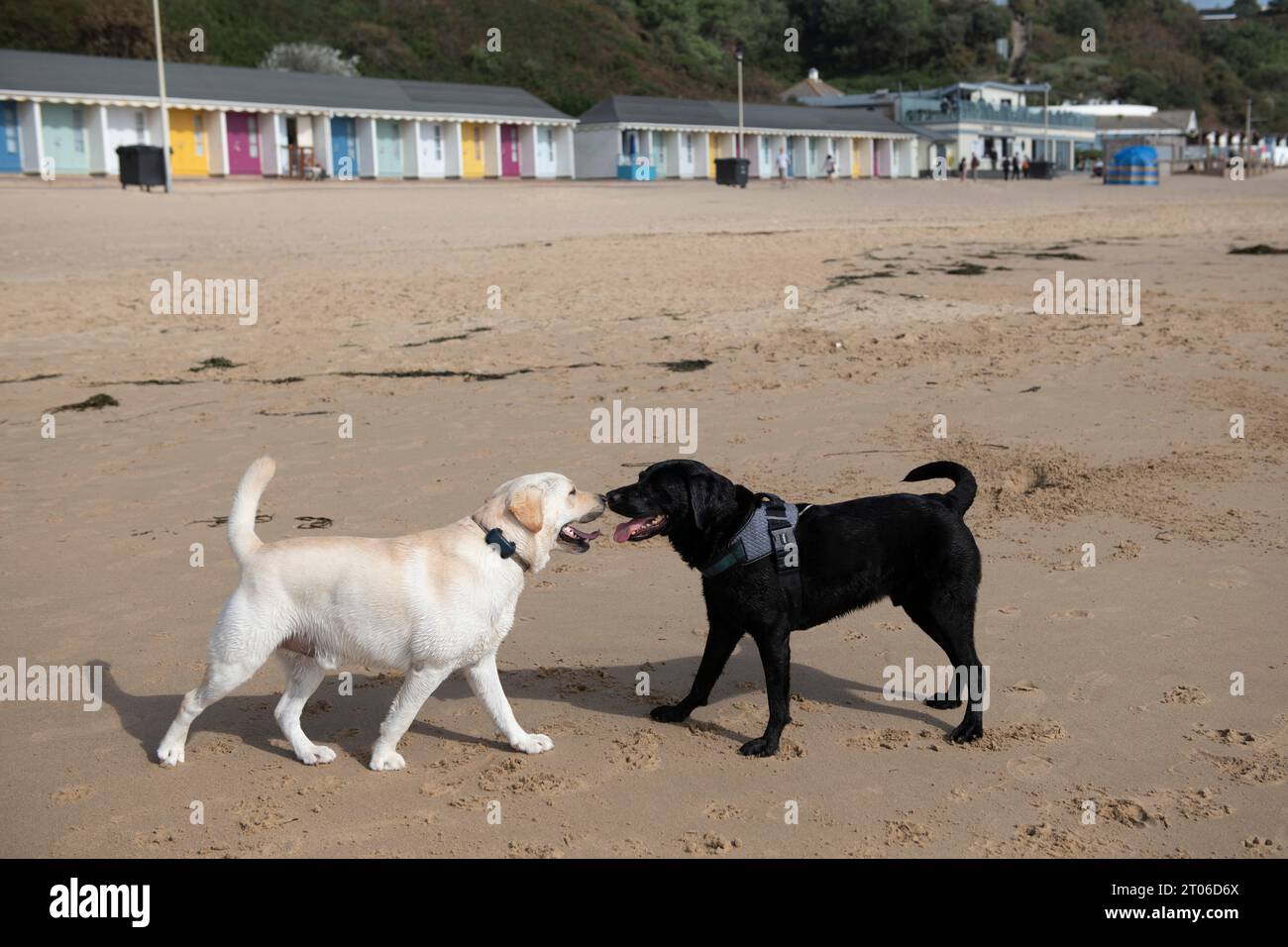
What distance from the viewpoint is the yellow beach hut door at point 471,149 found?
51.9 meters

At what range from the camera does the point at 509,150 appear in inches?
2106

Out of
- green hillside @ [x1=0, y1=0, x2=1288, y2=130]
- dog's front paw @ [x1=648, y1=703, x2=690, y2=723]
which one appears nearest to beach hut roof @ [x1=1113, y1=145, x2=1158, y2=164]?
green hillside @ [x1=0, y1=0, x2=1288, y2=130]

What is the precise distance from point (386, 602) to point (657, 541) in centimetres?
311

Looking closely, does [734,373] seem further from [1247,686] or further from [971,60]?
[971,60]

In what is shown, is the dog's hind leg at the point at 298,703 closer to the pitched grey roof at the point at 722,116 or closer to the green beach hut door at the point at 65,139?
the green beach hut door at the point at 65,139

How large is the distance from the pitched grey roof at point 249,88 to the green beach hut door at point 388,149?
1.00 metres

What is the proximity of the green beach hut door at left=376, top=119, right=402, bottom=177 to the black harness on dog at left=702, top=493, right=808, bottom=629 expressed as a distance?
47.3 m

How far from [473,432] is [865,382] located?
139 inches

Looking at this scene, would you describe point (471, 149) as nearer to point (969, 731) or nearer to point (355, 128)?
point (355, 128)

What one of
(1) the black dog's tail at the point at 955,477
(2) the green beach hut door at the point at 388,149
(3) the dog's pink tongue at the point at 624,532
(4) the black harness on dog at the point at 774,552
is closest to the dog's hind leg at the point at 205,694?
(3) the dog's pink tongue at the point at 624,532

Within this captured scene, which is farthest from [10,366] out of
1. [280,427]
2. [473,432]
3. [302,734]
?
[302,734]

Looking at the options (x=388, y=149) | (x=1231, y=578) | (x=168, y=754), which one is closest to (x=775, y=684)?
(x=168, y=754)

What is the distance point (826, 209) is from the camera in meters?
32.5

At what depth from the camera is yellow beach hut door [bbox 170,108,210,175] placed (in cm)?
4381
